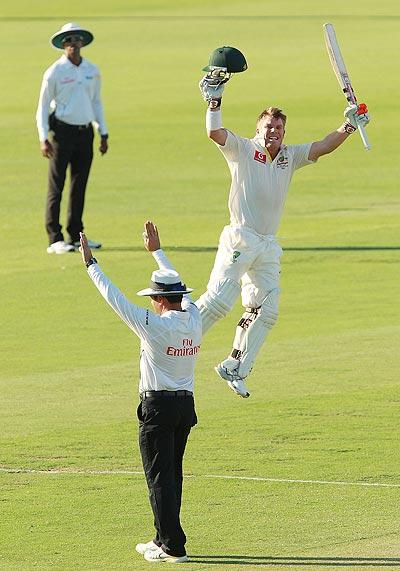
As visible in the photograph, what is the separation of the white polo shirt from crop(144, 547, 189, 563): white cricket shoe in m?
11.1

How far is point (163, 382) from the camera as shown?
10.7 m

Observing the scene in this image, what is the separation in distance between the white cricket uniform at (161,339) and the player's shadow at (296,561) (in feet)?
3.70

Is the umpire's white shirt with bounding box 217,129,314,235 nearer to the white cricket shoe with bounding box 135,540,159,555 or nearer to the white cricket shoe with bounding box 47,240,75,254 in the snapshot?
the white cricket shoe with bounding box 135,540,159,555

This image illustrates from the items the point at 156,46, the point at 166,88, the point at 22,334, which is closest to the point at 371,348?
the point at 22,334

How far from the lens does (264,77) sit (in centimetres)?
4122

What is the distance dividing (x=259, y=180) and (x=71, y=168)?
8871 millimetres

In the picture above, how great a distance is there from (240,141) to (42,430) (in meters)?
3.09

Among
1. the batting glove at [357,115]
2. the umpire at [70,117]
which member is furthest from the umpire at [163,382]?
the umpire at [70,117]

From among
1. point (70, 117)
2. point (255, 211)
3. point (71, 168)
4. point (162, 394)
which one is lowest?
point (162, 394)

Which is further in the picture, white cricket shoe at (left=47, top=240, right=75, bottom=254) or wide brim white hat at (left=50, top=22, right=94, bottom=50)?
white cricket shoe at (left=47, top=240, right=75, bottom=254)

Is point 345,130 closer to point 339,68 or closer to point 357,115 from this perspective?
point 357,115

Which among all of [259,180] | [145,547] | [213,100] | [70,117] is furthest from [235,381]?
[70,117]

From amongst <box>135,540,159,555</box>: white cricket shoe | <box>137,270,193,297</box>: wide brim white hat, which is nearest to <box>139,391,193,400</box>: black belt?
<box>137,270,193,297</box>: wide brim white hat

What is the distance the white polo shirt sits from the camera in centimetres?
2131
